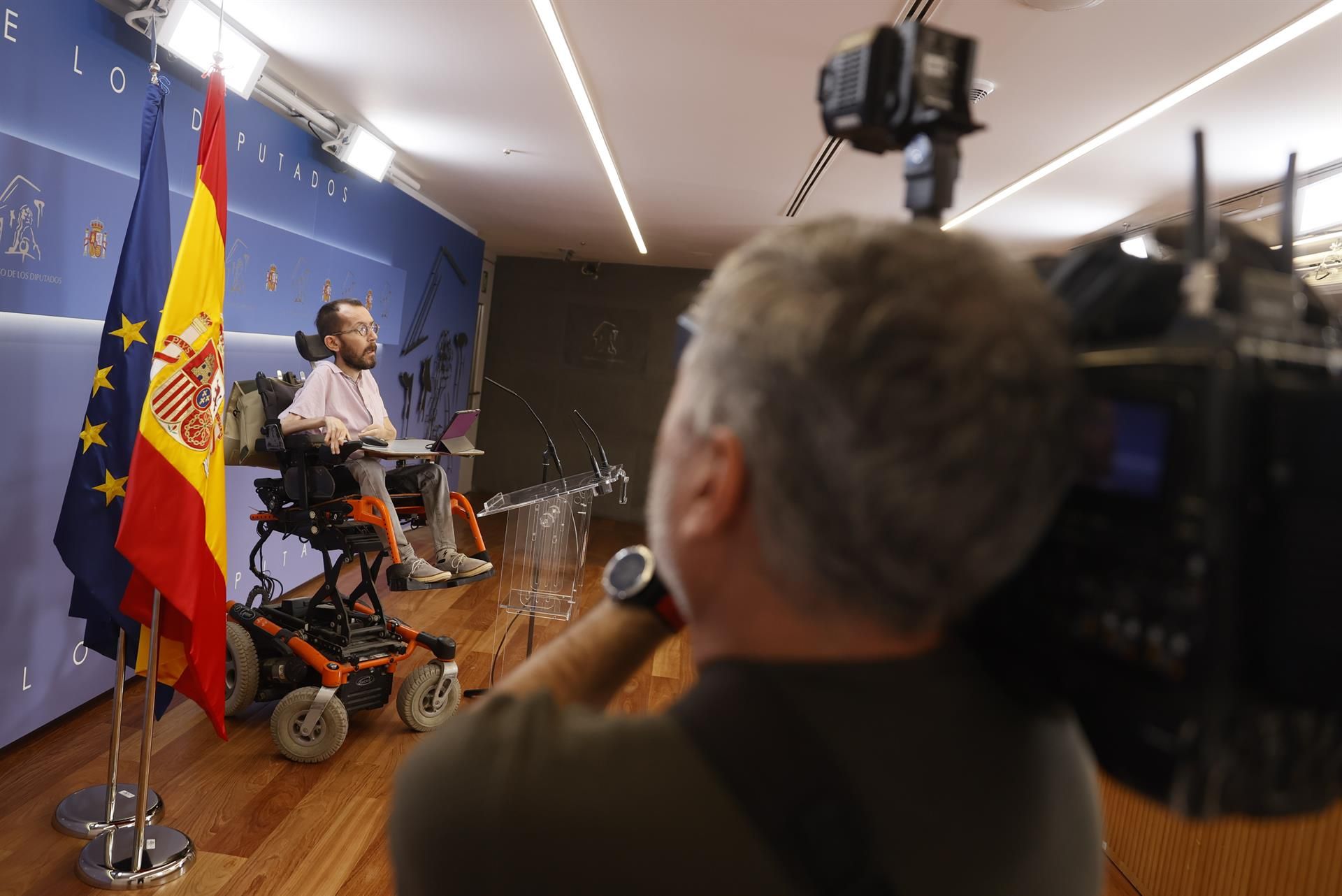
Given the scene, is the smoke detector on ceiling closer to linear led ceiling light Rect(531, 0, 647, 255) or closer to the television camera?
linear led ceiling light Rect(531, 0, 647, 255)

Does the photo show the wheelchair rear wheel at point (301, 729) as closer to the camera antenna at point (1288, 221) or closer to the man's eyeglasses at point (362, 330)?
the man's eyeglasses at point (362, 330)

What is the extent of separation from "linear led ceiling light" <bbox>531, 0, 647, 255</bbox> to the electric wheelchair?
5.38ft

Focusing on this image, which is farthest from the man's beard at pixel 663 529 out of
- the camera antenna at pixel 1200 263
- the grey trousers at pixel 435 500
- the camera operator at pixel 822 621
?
the grey trousers at pixel 435 500

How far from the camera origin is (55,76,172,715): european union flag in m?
2.60

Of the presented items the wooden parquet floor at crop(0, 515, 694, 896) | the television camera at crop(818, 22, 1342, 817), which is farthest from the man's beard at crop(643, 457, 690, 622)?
the wooden parquet floor at crop(0, 515, 694, 896)

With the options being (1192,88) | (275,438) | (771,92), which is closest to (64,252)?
(275,438)

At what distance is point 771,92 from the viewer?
3953 millimetres

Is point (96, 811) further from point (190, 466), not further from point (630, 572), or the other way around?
point (630, 572)

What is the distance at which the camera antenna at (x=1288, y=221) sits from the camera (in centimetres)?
58

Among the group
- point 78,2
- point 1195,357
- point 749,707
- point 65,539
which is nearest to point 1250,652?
point 1195,357

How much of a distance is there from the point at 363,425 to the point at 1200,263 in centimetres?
395

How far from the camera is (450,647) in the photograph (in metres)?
3.62

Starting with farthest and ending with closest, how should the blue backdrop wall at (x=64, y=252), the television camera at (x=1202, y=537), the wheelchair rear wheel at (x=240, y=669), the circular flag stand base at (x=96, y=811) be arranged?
1. the wheelchair rear wheel at (x=240, y=669)
2. the blue backdrop wall at (x=64, y=252)
3. the circular flag stand base at (x=96, y=811)
4. the television camera at (x=1202, y=537)

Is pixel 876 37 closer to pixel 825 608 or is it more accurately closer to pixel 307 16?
pixel 825 608
